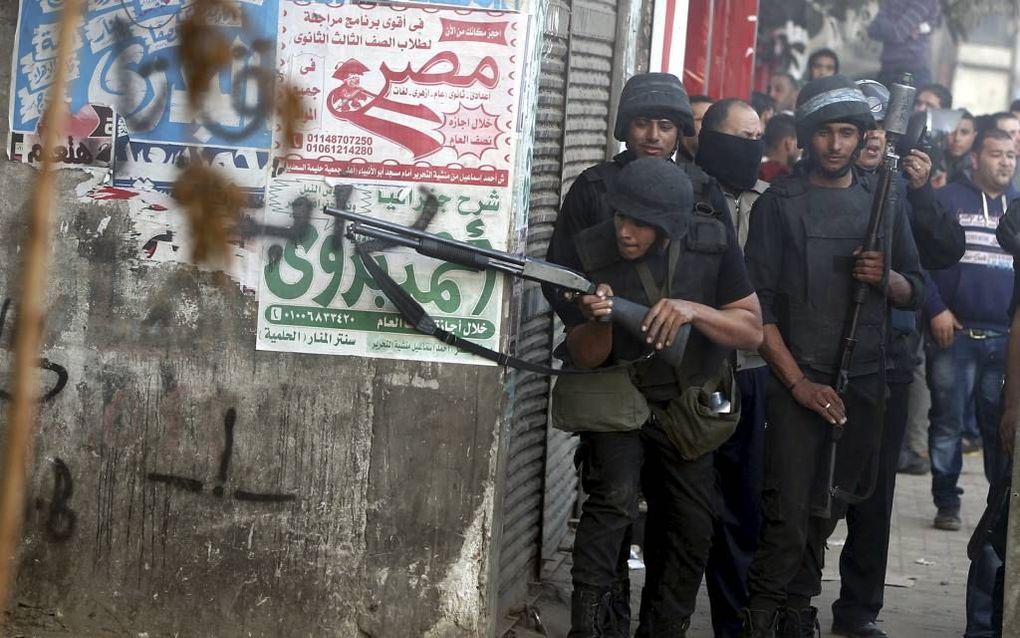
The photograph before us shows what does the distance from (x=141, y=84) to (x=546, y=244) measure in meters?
1.79

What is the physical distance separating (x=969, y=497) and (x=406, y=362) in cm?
544

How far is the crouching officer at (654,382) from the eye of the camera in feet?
15.8

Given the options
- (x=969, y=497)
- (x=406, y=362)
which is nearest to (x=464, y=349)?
(x=406, y=362)

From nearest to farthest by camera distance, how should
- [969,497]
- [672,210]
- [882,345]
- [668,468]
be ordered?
[672,210], [668,468], [882,345], [969,497]

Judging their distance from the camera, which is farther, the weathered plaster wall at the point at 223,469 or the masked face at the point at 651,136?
the masked face at the point at 651,136

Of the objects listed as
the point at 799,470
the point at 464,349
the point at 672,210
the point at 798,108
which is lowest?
the point at 799,470

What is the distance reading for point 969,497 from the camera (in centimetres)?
942

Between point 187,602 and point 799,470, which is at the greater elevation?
point 799,470

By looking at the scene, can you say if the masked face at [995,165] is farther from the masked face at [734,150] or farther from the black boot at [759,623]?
the black boot at [759,623]

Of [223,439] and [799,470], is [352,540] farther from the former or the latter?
[799,470]

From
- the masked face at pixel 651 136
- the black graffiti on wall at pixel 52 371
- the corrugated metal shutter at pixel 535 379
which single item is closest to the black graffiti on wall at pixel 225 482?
the black graffiti on wall at pixel 52 371

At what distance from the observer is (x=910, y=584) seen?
7027 millimetres

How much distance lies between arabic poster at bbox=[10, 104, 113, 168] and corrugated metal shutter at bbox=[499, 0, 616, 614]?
1.45 meters

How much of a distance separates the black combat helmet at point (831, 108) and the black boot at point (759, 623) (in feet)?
5.14
